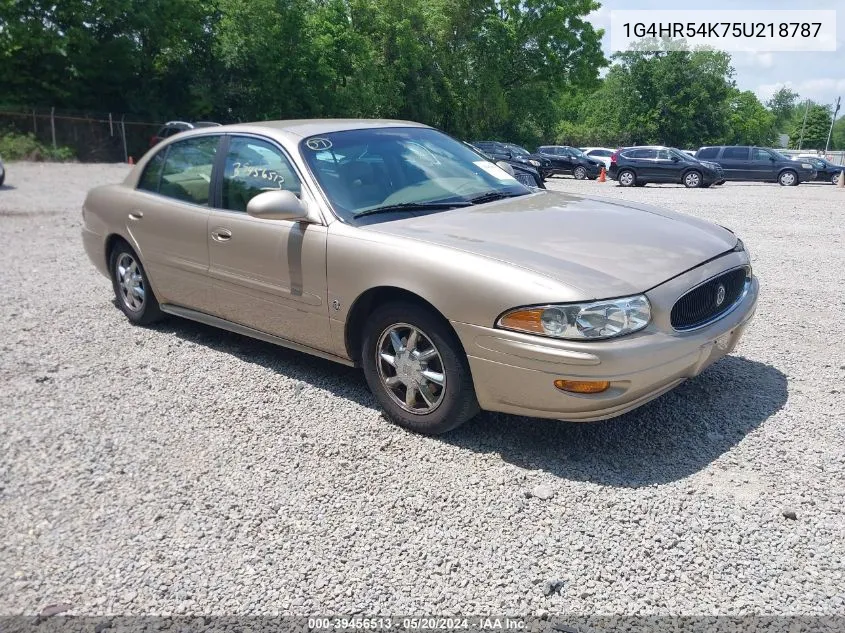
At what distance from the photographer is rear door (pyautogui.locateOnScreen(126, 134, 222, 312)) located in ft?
15.8

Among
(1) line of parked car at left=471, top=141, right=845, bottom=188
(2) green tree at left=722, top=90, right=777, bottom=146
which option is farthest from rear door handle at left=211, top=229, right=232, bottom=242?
(2) green tree at left=722, top=90, right=777, bottom=146

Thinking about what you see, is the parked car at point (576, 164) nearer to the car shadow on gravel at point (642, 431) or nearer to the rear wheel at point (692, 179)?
the rear wheel at point (692, 179)

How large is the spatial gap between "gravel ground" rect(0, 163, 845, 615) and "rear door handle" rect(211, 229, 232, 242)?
88 cm

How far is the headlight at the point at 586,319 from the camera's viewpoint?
311 cm

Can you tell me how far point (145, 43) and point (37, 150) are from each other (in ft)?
24.8

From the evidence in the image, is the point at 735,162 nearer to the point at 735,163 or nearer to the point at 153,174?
the point at 735,163

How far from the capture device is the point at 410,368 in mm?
3662

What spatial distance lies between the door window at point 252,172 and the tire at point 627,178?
74.4 feet

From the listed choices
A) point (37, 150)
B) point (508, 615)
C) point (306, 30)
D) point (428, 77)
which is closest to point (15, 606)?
point (508, 615)

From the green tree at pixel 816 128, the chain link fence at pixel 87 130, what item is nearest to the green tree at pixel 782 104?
the green tree at pixel 816 128

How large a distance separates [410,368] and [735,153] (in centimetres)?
2667

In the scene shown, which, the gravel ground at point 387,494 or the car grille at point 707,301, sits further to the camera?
the car grille at point 707,301

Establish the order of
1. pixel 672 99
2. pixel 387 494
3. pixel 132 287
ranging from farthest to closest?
1. pixel 672 99
2. pixel 132 287
3. pixel 387 494

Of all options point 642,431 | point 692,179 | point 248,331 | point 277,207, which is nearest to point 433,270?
point 277,207
